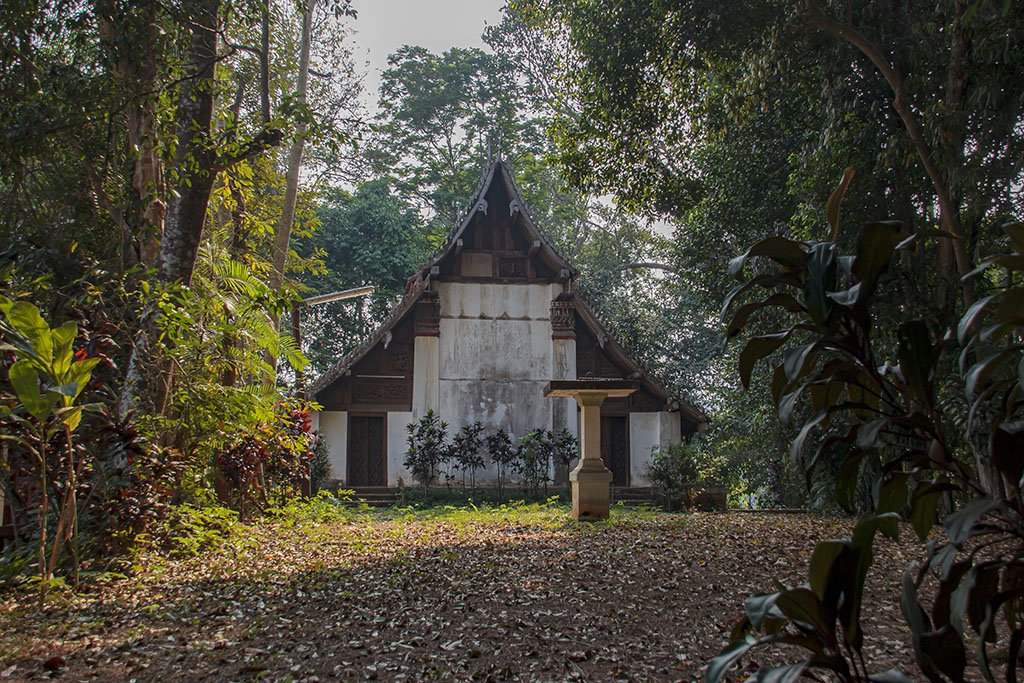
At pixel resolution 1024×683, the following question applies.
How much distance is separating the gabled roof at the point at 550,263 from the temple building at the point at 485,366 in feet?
0.08

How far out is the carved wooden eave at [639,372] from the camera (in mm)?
14523

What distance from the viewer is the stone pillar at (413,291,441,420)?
14.4 meters

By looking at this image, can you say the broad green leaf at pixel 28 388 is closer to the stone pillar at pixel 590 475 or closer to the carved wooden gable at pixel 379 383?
the stone pillar at pixel 590 475

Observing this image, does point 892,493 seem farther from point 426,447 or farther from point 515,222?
point 515,222

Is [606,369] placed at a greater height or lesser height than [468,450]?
greater

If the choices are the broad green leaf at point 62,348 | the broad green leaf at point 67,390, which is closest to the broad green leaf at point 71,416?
the broad green leaf at point 62,348

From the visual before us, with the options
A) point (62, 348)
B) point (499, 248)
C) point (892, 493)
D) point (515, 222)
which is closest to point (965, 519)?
point (892, 493)

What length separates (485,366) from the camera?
14.7m

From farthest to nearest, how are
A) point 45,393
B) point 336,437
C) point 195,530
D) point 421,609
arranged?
point 336,437, point 195,530, point 421,609, point 45,393

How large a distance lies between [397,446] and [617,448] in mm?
4385

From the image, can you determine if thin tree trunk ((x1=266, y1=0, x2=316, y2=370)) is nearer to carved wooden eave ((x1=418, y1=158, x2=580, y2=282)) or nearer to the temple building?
the temple building

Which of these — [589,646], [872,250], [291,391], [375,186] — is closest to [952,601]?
[872,250]

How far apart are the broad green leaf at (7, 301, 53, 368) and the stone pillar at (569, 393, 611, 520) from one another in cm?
612

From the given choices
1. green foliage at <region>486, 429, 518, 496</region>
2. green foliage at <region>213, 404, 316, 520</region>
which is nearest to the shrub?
green foliage at <region>486, 429, 518, 496</region>
